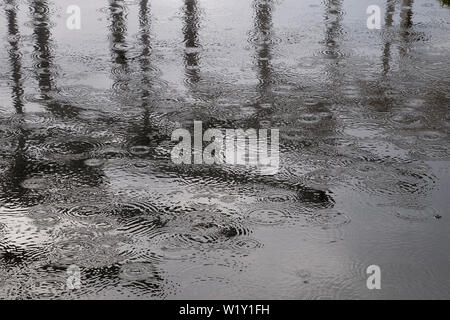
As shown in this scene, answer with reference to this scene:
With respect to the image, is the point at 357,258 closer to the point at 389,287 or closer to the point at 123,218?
the point at 389,287

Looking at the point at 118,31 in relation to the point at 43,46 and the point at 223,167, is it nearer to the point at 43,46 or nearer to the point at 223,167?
the point at 43,46

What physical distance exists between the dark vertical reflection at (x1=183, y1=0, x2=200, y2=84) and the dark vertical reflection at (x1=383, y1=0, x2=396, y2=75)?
223 cm

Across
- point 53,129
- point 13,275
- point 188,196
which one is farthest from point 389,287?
point 53,129

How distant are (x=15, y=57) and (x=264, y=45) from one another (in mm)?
3121

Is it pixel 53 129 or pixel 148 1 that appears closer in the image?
pixel 53 129

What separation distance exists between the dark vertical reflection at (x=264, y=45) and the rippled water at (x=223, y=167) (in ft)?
0.11

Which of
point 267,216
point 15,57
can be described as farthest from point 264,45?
point 267,216

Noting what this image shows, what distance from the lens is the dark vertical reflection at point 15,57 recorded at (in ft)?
26.1

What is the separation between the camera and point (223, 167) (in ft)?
21.2

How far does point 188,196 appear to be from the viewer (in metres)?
5.95

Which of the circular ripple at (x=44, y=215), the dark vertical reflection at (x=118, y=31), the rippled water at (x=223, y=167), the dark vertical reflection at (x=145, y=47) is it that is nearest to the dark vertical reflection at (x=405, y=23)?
the rippled water at (x=223, y=167)

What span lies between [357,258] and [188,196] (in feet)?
4.84

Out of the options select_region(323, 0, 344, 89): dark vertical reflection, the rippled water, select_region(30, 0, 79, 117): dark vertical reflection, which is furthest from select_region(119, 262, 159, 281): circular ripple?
select_region(323, 0, 344, 89): dark vertical reflection

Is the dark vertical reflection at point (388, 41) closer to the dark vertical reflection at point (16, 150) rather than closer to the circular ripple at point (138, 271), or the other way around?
the dark vertical reflection at point (16, 150)
